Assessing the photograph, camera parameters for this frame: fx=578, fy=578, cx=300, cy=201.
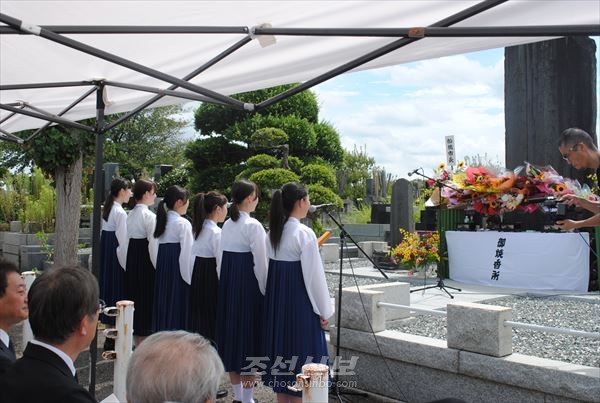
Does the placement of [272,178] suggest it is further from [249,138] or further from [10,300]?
[10,300]

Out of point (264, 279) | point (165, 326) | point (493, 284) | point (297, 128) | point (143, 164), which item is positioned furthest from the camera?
point (143, 164)

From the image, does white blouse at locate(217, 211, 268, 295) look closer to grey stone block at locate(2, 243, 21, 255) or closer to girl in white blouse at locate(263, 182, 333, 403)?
girl in white blouse at locate(263, 182, 333, 403)

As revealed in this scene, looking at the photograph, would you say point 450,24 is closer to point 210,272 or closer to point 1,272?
point 1,272

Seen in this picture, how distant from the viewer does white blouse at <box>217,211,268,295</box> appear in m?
4.54

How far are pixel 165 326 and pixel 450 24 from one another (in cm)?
401

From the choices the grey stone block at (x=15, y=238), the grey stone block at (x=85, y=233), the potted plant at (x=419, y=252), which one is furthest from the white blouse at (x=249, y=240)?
the grey stone block at (x=85, y=233)

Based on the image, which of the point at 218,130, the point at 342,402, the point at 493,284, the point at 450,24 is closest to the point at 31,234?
the point at 218,130

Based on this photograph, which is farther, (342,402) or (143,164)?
(143,164)

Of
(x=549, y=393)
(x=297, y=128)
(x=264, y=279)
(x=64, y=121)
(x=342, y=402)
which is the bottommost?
(x=342, y=402)

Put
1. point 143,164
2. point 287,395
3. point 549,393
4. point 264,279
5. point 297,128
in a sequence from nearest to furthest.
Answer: point 549,393, point 287,395, point 264,279, point 297,128, point 143,164

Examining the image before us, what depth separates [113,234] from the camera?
6.68 metres

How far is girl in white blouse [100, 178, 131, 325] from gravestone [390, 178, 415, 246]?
781 cm

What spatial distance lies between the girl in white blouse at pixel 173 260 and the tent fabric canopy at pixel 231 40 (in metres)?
1.00

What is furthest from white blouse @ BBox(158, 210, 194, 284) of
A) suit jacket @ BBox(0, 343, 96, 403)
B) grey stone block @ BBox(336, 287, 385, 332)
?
suit jacket @ BBox(0, 343, 96, 403)
